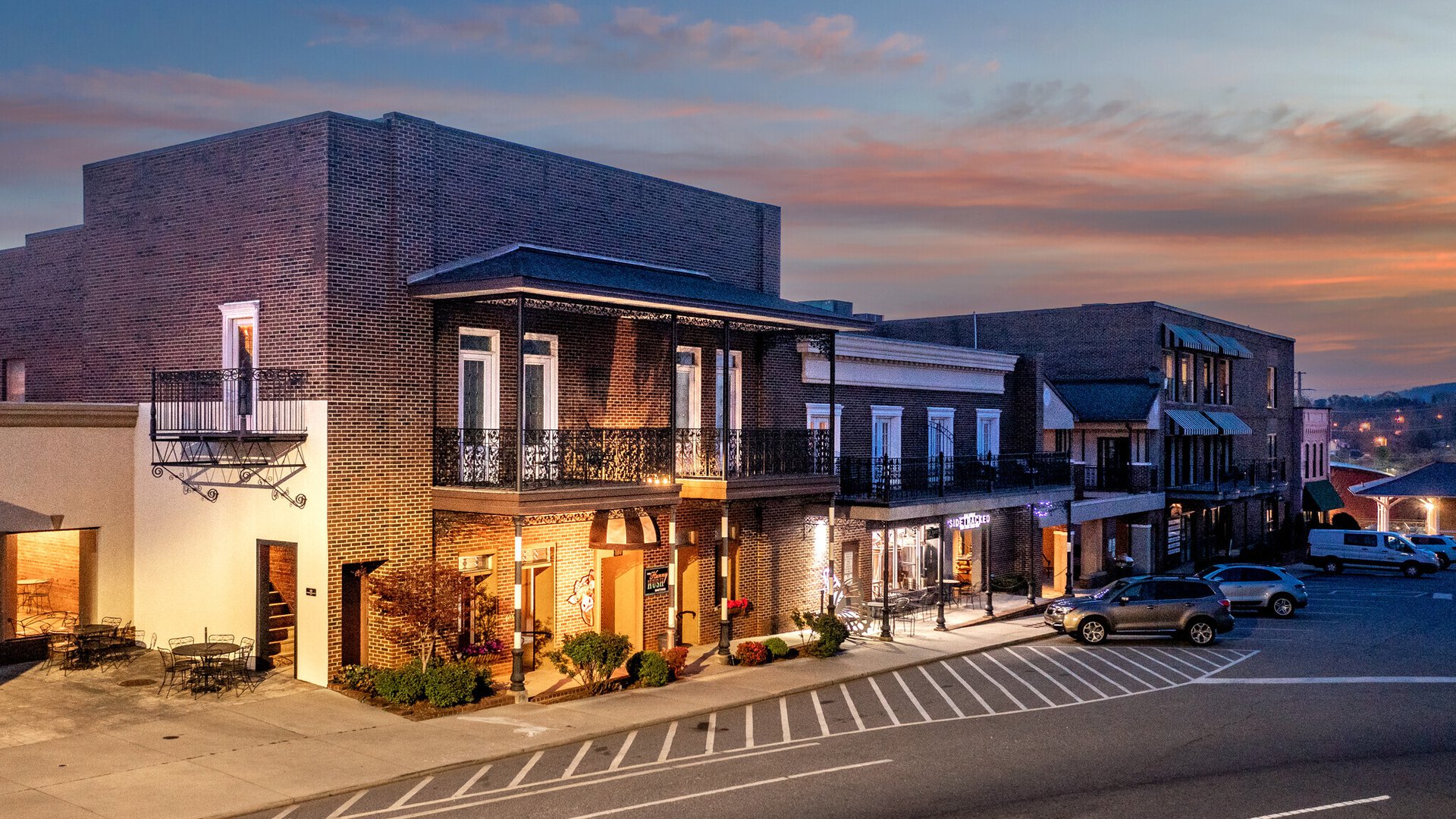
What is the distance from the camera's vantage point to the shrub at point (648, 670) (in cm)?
2228

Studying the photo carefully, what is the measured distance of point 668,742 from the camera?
18.1 metres

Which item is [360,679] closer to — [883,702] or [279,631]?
[279,631]

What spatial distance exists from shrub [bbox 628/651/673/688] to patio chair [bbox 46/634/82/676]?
10.2 meters

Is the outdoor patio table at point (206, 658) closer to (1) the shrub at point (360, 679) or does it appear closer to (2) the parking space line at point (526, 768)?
(1) the shrub at point (360, 679)

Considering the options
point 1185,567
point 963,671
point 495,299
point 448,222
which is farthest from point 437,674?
point 1185,567

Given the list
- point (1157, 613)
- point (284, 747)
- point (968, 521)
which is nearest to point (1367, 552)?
point (968, 521)

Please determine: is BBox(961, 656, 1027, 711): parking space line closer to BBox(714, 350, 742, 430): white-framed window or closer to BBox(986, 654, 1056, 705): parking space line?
BBox(986, 654, 1056, 705): parking space line

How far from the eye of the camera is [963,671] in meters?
24.5

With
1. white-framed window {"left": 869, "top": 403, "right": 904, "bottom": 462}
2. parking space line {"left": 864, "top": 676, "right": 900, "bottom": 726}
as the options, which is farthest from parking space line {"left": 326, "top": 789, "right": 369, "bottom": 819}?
white-framed window {"left": 869, "top": 403, "right": 904, "bottom": 462}

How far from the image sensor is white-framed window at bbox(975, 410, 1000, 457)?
125ft

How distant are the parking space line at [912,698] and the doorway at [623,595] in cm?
566

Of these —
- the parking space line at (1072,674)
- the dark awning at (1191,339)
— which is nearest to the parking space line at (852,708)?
the parking space line at (1072,674)

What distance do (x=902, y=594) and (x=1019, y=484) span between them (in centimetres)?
685

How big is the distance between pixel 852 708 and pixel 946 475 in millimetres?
13404
